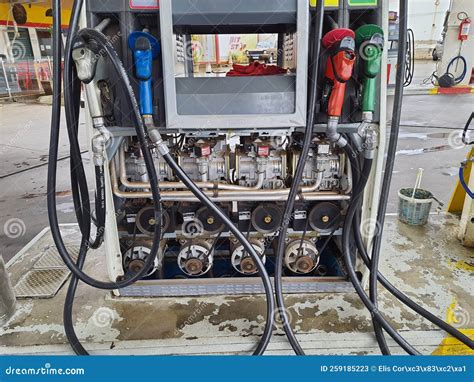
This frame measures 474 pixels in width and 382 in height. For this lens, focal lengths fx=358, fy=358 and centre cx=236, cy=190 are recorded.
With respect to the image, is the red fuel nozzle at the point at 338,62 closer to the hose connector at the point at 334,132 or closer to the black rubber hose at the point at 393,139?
the hose connector at the point at 334,132

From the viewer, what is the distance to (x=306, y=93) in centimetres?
142

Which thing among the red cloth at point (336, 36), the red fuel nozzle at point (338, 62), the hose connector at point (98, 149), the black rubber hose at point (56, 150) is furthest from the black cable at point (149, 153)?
the red cloth at point (336, 36)

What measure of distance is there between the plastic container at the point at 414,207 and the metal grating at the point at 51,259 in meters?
2.30

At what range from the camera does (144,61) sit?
1346 millimetres

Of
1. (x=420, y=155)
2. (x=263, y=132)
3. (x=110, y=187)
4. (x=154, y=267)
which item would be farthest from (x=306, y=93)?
(x=420, y=155)

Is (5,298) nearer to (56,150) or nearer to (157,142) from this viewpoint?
(56,150)

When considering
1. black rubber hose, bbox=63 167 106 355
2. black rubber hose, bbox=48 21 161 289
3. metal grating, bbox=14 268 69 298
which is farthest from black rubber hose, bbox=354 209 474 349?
metal grating, bbox=14 268 69 298

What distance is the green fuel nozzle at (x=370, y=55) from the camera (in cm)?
137

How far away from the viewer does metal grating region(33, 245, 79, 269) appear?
223 cm

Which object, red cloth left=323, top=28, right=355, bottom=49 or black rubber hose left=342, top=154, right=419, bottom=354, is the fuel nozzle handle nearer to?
red cloth left=323, top=28, right=355, bottom=49

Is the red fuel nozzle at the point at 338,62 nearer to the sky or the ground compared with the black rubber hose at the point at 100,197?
nearer to the sky

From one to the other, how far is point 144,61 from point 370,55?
2.82 feet

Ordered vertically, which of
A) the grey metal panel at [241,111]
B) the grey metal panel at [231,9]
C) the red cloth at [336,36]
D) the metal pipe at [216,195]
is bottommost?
the metal pipe at [216,195]

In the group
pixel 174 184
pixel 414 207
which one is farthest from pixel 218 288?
pixel 414 207
